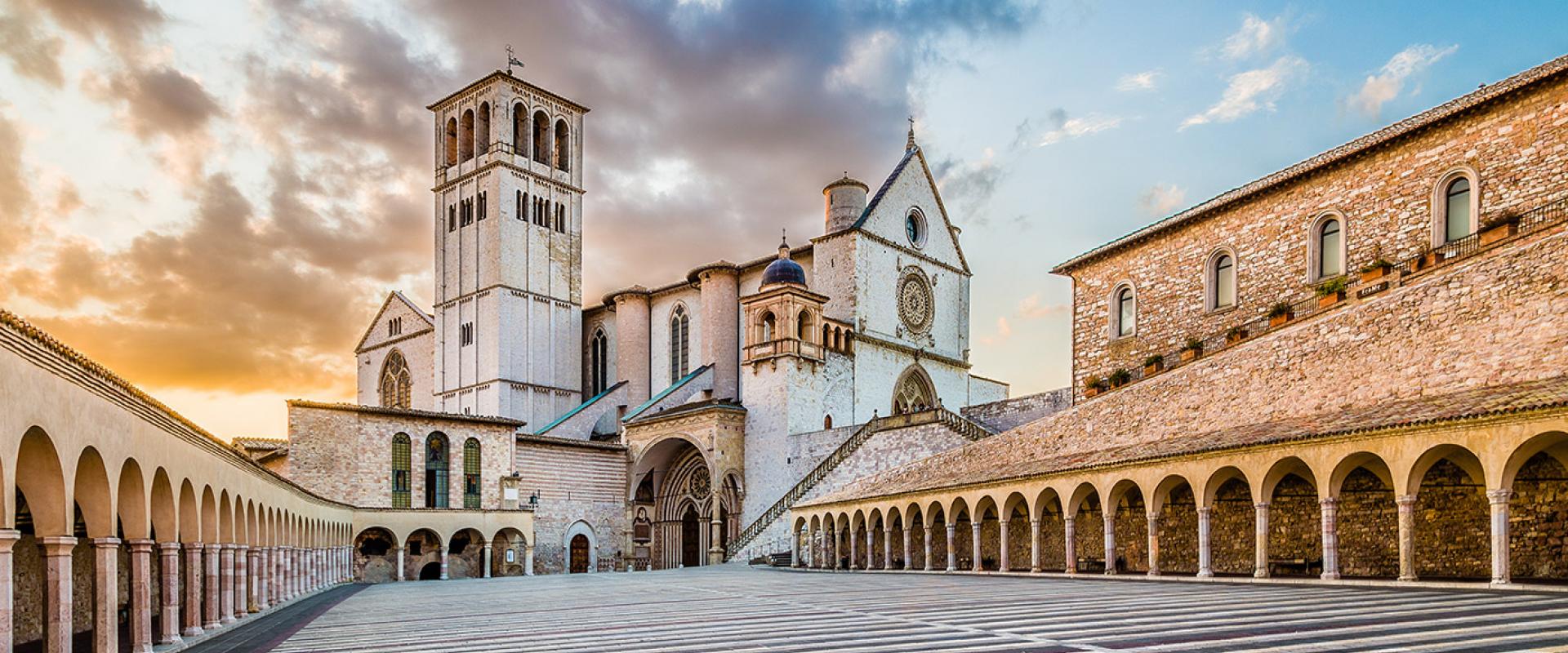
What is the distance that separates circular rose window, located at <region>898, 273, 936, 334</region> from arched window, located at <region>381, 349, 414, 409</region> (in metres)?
30.9

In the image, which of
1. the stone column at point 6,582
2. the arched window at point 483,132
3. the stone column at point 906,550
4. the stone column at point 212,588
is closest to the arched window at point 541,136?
the arched window at point 483,132

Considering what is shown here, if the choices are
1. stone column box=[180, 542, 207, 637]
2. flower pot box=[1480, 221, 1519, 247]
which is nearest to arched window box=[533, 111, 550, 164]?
stone column box=[180, 542, 207, 637]

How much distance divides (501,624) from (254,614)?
24.4ft

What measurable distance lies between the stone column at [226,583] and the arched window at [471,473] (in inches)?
1067

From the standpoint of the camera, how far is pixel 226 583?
66.6 ft

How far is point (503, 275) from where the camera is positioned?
62.0 meters

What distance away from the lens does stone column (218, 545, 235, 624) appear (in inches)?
782

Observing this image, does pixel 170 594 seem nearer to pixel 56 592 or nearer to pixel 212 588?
pixel 212 588

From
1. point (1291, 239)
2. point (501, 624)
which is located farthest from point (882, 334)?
point (501, 624)

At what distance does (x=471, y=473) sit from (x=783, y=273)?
15.4m

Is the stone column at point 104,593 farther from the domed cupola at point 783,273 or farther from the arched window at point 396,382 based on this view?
the arched window at point 396,382

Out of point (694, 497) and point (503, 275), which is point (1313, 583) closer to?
point (694, 497)

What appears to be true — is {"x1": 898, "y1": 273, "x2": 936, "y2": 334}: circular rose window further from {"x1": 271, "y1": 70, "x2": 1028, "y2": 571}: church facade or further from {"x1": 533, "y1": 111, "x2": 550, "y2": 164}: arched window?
{"x1": 533, "y1": 111, "x2": 550, "y2": 164}: arched window

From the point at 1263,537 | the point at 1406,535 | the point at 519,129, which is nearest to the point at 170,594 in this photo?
the point at 1263,537
